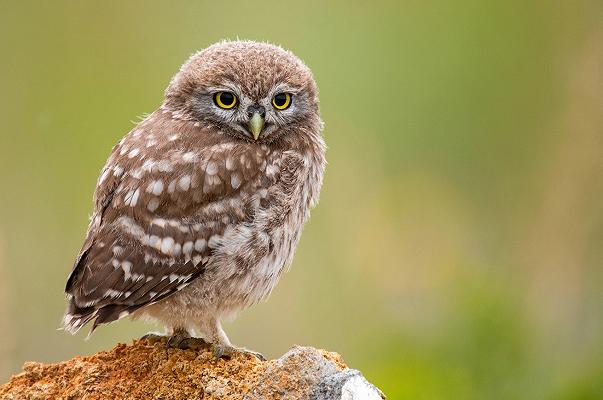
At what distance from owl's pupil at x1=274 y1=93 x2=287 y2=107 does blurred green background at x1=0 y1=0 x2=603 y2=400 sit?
1.62 meters

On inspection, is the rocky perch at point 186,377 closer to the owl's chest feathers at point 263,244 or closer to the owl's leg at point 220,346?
the owl's leg at point 220,346

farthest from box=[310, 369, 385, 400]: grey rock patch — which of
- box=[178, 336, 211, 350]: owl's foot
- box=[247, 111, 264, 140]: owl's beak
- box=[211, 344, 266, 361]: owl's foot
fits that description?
box=[247, 111, 264, 140]: owl's beak

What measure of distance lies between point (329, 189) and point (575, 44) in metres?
2.23

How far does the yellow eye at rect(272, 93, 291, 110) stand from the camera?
5117mm

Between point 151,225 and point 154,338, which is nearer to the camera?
point 151,225

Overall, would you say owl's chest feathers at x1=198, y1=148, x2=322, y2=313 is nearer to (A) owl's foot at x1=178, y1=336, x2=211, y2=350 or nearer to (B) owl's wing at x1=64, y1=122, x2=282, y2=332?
(B) owl's wing at x1=64, y1=122, x2=282, y2=332

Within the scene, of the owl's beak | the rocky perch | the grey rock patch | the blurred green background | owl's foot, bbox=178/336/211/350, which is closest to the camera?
the grey rock patch

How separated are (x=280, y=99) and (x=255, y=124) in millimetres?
236

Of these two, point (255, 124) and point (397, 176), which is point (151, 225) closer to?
point (255, 124)

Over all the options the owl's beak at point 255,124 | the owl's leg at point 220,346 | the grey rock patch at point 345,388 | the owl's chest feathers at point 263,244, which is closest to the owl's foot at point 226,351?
the owl's leg at point 220,346

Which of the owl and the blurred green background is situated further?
the blurred green background

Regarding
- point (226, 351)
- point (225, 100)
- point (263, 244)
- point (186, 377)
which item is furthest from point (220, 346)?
point (225, 100)

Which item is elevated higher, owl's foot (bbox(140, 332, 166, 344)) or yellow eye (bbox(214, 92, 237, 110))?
yellow eye (bbox(214, 92, 237, 110))

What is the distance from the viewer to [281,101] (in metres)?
5.15
